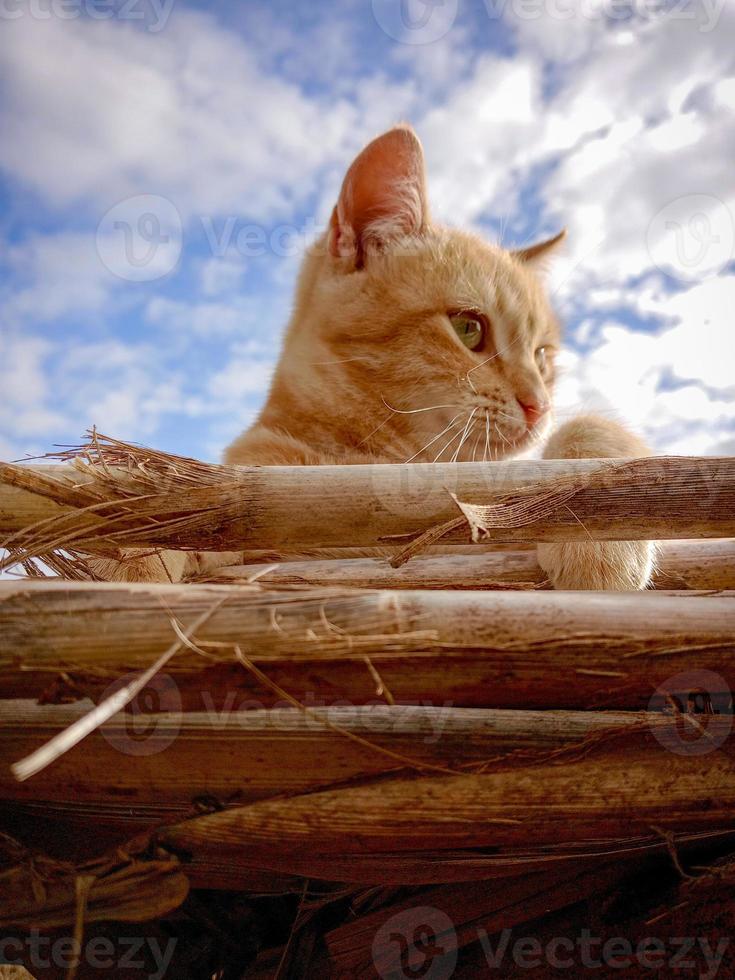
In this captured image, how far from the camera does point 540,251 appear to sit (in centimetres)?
251

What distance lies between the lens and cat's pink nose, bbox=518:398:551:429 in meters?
1.79

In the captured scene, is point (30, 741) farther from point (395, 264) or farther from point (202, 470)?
point (395, 264)

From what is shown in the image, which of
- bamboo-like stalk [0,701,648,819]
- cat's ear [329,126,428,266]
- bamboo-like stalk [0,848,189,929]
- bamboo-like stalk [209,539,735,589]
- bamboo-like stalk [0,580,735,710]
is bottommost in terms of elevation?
bamboo-like stalk [0,848,189,929]

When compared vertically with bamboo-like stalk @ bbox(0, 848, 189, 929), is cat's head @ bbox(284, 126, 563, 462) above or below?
above

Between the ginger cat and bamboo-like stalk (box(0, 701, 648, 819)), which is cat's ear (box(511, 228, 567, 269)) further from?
bamboo-like stalk (box(0, 701, 648, 819))

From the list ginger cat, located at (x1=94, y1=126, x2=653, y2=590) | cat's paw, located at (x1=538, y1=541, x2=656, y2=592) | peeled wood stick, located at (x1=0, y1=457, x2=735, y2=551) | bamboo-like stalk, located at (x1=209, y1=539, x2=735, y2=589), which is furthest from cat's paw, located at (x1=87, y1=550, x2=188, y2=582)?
cat's paw, located at (x1=538, y1=541, x2=656, y2=592)

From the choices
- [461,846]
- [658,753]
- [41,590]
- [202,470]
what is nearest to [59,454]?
[202,470]

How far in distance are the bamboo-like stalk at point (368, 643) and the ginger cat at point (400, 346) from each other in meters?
0.81

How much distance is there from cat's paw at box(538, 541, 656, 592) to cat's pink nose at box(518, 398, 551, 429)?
2.16 feet

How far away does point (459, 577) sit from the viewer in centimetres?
108

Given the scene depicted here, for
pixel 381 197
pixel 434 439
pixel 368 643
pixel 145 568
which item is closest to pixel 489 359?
pixel 434 439

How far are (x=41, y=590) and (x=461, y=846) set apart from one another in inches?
19.8

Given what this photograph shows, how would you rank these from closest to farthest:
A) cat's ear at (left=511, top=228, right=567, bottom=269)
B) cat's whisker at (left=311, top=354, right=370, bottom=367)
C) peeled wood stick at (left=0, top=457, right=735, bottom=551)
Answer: peeled wood stick at (left=0, top=457, right=735, bottom=551) → cat's whisker at (left=311, top=354, right=370, bottom=367) → cat's ear at (left=511, top=228, right=567, bottom=269)

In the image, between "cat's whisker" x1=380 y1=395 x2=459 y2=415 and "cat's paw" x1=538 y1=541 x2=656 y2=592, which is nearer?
"cat's paw" x1=538 y1=541 x2=656 y2=592
